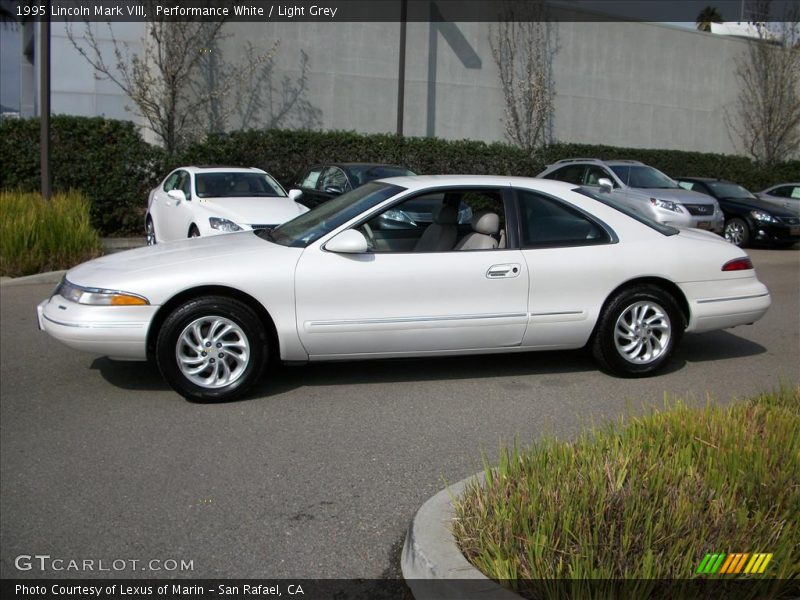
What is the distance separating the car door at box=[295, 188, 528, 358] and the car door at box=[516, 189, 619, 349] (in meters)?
0.14

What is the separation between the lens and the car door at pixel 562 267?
634 cm

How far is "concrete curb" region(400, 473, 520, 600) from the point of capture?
3059 millimetres

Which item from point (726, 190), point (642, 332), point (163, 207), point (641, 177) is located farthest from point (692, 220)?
point (642, 332)

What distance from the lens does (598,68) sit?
25391 millimetres

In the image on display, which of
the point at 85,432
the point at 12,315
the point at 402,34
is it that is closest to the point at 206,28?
the point at 402,34

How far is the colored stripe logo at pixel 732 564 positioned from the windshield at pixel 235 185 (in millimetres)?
9979

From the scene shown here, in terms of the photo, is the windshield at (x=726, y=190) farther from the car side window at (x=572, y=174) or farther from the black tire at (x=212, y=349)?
the black tire at (x=212, y=349)

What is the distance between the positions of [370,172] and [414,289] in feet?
24.9

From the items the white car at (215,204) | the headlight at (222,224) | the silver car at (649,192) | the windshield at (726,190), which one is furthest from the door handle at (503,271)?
the windshield at (726,190)

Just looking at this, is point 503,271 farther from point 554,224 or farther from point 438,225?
point 438,225

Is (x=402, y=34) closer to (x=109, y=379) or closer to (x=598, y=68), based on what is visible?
(x=598, y=68)

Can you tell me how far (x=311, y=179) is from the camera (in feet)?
47.8

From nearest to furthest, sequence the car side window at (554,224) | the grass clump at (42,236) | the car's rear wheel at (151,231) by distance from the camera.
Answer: the car side window at (554,224)
the grass clump at (42,236)
the car's rear wheel at (151,231)

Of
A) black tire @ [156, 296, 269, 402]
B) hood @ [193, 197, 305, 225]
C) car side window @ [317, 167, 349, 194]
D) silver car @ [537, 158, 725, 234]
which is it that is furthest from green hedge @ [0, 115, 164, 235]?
black tire @ [156, 296, 269, 402]
